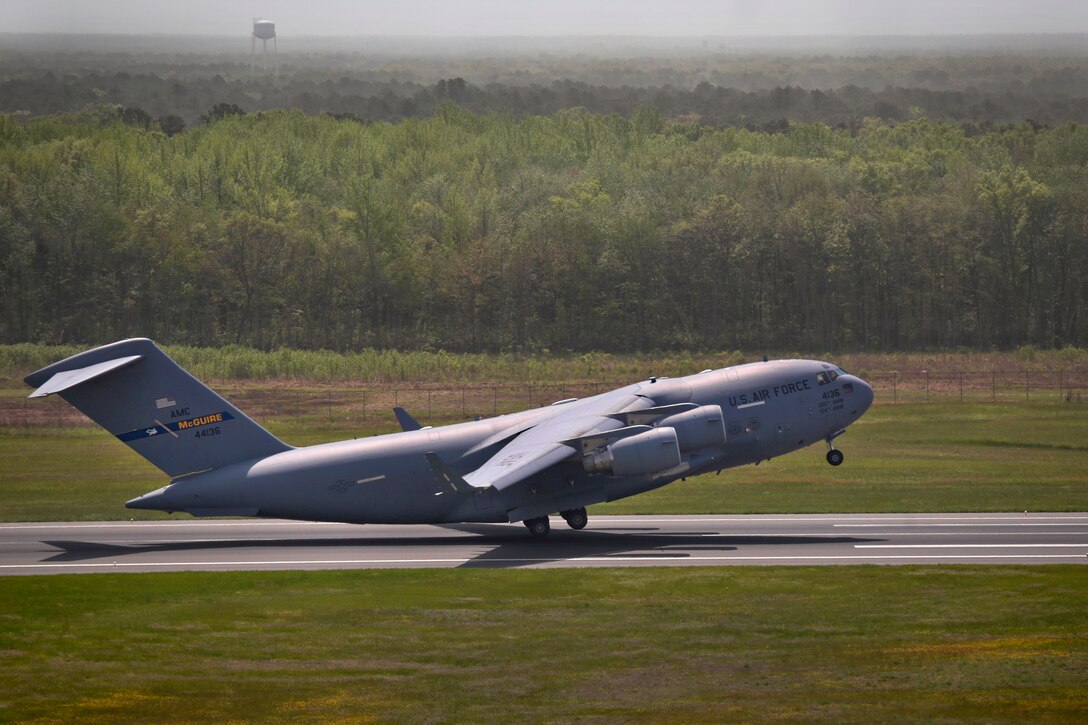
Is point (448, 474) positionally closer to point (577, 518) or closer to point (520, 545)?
point (520, 545)

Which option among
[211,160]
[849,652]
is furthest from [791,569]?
[211,160]

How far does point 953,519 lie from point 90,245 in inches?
3719

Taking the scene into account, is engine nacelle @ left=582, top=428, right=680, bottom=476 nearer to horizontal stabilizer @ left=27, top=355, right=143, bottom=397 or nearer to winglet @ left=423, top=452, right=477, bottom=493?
winglet @ left=423, top=452, right=477, bottom=493

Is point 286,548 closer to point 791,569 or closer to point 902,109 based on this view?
point 791,569

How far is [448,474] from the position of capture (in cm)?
3644

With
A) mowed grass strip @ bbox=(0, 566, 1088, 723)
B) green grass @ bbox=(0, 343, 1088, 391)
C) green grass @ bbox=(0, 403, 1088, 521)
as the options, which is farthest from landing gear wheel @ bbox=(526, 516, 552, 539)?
green grass @ bbox=(0, 343, 1088, 391)

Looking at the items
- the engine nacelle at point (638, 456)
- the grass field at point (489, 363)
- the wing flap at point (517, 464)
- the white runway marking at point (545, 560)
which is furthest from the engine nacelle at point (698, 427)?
the grass field at point (489, 363)

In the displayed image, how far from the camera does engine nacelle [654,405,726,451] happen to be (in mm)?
39250

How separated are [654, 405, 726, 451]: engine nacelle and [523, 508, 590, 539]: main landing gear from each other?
11.4 feet

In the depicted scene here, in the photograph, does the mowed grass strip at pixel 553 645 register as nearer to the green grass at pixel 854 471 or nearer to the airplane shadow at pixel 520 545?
the airplane shadow at pixel 520 545

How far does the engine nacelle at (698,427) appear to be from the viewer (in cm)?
3925

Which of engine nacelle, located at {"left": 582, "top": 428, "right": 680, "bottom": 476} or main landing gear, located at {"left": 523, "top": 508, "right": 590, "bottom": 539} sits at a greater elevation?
engine nacelle, located at {"left": 582, "top": 428, "right": 680, "bottom": 476}

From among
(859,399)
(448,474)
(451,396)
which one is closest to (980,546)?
(859,399)

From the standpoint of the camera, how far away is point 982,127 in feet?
551
